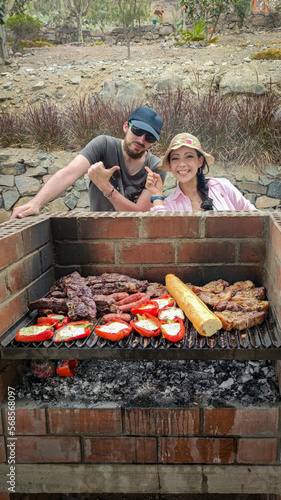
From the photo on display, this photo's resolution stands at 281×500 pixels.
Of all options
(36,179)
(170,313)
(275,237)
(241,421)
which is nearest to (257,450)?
(241,421)

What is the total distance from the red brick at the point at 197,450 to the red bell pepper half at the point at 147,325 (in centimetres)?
43

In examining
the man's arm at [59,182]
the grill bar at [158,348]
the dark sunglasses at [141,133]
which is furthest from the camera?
the dark sunglasses at [141,133]

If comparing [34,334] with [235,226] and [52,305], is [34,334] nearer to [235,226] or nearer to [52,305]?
[52,305]

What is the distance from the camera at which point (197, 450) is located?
1.38 metres

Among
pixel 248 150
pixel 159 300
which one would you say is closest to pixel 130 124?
pixel 159 300

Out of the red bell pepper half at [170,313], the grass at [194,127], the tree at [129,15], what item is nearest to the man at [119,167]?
the red bell pepper half at [170,313]

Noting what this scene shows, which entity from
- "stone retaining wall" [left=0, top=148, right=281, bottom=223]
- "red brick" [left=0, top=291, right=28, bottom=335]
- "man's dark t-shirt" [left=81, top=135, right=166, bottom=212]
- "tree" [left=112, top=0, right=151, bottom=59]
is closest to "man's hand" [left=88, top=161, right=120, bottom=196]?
"man's dark t-shirt" [left=81, top=135, right=166, bottom=212]

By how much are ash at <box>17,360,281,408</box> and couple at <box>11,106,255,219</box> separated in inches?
40.7

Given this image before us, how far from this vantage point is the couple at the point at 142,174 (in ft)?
7.77

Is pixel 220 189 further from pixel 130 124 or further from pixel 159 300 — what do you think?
pixel 159 300

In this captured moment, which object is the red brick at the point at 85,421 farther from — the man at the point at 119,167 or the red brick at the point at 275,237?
the man at the point at 119,167

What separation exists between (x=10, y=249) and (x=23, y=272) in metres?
0.15

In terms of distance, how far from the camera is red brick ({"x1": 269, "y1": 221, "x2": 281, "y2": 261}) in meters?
1.40

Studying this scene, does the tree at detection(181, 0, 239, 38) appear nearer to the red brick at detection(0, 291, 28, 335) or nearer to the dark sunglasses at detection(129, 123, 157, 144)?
the dark sunglasses at detection(129, 123, 157, 144)
